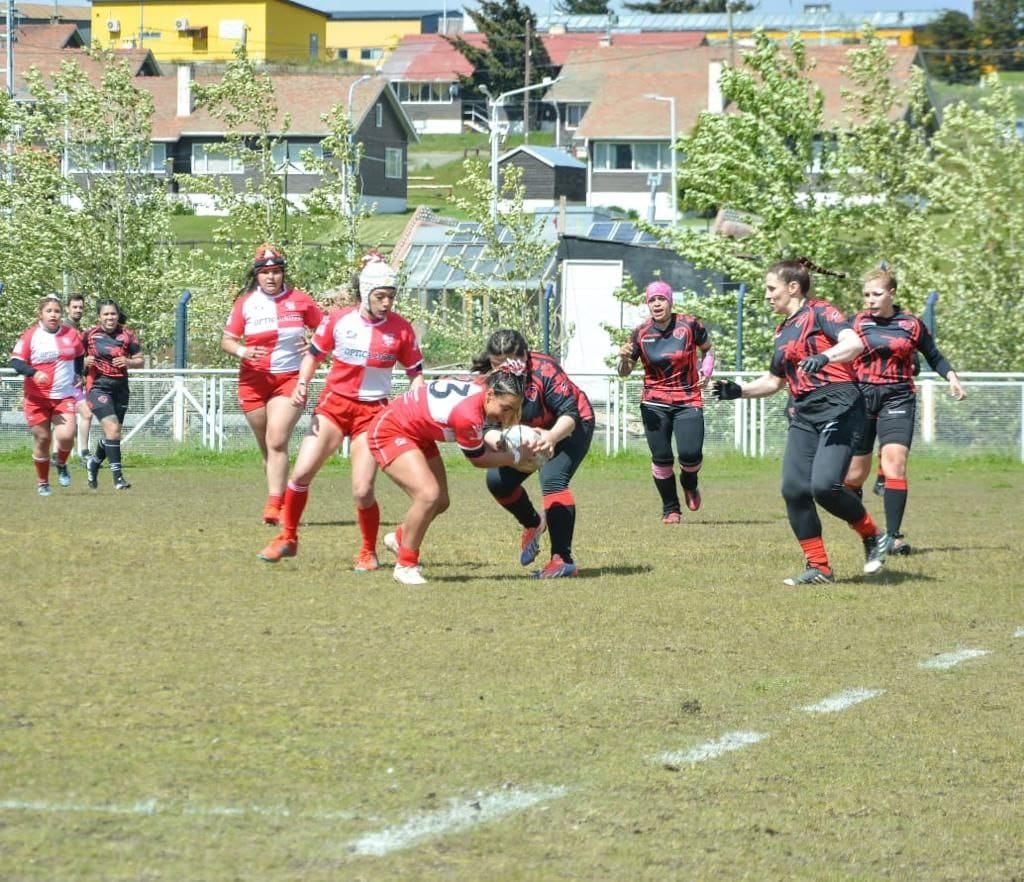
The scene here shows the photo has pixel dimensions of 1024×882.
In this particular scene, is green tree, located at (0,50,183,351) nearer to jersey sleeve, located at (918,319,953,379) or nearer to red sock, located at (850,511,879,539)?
jersey sleeve, located at (918,319,953,379)

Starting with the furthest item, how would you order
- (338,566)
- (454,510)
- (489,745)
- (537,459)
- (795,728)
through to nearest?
(454,510), (338,566), (537,459), (795,728), (489,745)

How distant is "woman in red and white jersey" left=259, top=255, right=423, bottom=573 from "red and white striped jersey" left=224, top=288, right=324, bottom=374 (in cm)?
152

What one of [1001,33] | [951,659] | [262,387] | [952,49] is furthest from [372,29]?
[951,659]

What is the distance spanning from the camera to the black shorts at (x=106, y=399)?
770 inches

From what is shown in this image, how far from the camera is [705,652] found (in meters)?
8.52

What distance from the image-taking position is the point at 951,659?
27.8 ft

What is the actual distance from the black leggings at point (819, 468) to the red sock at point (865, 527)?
0.18 m

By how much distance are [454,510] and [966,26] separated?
3973 inches

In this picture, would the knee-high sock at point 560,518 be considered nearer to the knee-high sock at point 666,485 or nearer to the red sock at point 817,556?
the red sock at point 817,556

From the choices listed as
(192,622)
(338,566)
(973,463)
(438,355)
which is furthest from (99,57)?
(192,622)

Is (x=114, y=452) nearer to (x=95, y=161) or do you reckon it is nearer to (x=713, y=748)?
(x=95, y=161)

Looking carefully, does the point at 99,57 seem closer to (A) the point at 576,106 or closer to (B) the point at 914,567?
(B) the point at 914,567

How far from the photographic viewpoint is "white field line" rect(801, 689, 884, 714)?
23.6 feet

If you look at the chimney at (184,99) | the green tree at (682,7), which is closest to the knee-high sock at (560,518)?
the chimney at (184,99)
